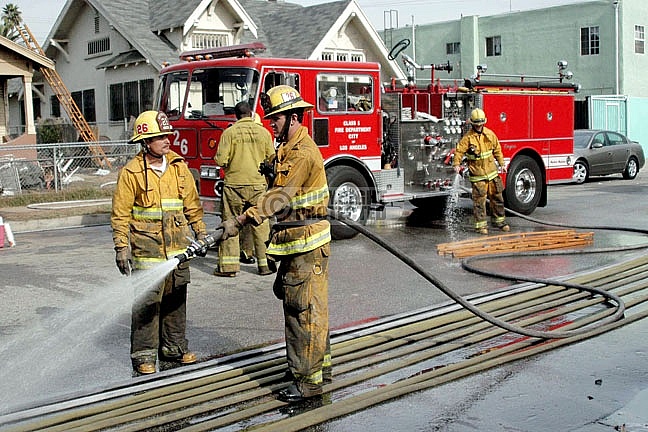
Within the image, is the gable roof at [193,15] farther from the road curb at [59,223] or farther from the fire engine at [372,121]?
the fire engine at [372,121]

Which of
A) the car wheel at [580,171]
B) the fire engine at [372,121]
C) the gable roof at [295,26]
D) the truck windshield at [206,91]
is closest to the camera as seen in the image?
the truck windshield at [206,91]

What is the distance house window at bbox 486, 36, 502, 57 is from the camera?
3862cm

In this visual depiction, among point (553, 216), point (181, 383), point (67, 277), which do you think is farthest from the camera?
point (553, 216)

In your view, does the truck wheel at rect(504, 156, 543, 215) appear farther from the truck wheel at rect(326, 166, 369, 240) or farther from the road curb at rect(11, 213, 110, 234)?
the road curb at rect(11, 213, 110, 234)

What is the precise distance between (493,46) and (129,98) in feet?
60.5

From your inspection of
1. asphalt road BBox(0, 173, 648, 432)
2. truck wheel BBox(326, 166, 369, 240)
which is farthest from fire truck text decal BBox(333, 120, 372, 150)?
asphalt road BBox(0, 173, 648, 432)

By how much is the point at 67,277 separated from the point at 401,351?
4.84 m

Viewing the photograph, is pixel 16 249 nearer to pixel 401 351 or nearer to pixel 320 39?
pixel 401 351

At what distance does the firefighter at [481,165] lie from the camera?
40.1ft

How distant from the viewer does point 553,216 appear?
566 inches

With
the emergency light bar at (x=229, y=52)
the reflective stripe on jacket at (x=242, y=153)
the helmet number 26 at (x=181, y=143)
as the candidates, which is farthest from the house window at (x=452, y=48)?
the reflective stripe on jacket at (x=242, y=153)

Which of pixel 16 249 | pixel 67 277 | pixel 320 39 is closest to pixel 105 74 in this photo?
pixel 320 39

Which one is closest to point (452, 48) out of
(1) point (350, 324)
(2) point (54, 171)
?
(2) point (54, 171)

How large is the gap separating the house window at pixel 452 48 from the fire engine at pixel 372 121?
1019 inches
